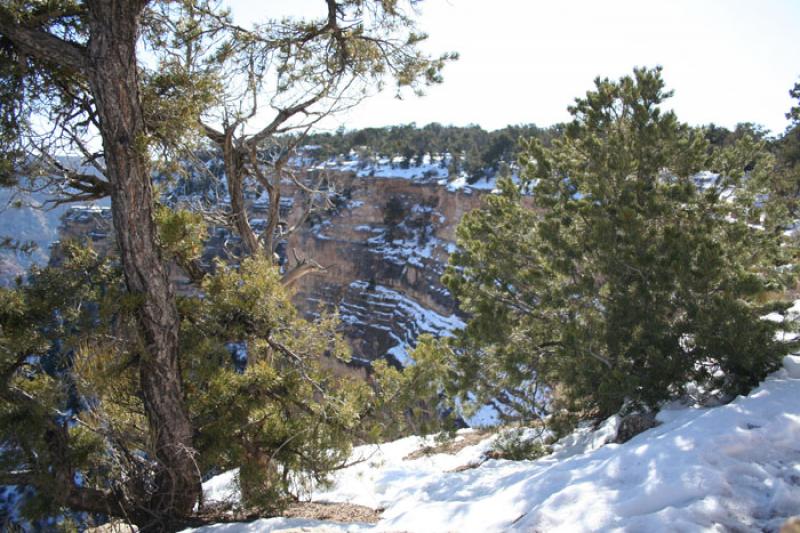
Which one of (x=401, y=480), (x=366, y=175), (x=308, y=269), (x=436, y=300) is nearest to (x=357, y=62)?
(x=308, y=269)

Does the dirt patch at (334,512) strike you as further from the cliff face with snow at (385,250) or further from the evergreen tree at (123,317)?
the cliff face with snow at (385,250)

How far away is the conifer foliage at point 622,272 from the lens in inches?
166

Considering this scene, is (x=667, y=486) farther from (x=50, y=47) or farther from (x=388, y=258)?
(x=388, y=258)

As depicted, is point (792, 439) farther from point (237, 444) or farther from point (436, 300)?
point (436, 300)

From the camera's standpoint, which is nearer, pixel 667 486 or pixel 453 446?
pixel 667 486

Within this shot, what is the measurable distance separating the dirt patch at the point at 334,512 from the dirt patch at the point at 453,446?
2.25 metres

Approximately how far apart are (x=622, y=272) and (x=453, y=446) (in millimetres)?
3605

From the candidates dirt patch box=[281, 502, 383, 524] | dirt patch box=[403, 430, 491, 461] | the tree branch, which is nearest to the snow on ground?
dirt patch box=[281, 502, 383, 524]

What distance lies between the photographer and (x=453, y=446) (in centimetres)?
730

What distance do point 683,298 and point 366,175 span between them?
33.1 metres

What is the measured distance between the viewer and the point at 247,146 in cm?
523

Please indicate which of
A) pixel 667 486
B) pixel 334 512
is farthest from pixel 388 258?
pixel 667 486

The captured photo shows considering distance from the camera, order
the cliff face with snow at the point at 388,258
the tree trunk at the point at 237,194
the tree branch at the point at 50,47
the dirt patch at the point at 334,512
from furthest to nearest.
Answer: the cliff face with snow at the point at 388,258
the tree trunk at the point at 237,194
the dirt patch at the point at 334,512
the tree branch at the point at 50,47

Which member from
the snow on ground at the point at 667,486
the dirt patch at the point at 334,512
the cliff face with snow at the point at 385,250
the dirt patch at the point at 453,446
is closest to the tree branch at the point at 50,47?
the snow on ground at the point at 667,486
